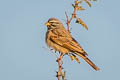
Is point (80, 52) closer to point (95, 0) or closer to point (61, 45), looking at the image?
point (61, 45)

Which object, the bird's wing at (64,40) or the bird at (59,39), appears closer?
the bird at (59,39)

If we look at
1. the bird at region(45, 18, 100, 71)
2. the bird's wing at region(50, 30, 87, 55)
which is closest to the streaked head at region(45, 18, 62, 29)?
the bird at region(45, 18, 100, 71)

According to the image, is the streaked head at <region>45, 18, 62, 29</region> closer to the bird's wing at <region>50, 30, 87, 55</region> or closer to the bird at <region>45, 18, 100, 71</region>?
the bird at <region>45, 18, 100, 71</region>

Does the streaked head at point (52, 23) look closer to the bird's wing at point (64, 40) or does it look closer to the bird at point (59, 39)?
the bird at point (59, 39)

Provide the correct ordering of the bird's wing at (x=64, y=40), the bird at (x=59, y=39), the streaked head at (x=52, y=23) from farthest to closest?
1. the streaked head at (x=52, y=23)
2. the bird's wing at (x=64, y=40)
3. the bird at (x=59, y=39)

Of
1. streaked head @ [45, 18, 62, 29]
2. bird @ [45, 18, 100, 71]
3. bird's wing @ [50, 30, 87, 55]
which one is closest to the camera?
bird @ [45, 18, 100, 71]

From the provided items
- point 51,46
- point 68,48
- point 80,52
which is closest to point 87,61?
point 80,52

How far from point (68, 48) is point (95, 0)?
4092mm

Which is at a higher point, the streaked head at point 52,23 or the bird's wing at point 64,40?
the streaked head at point 52,23

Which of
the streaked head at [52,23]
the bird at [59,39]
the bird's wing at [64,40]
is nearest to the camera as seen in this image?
the bird at [59,39]

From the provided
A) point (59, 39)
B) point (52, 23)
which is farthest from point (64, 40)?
point (52, 23)

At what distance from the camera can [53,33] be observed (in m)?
8.95

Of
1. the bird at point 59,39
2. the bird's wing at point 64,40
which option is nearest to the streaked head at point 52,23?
the bird at point 59,39

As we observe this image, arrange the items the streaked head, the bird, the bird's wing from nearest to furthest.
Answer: the bird
the bird's wing
the streaked head
